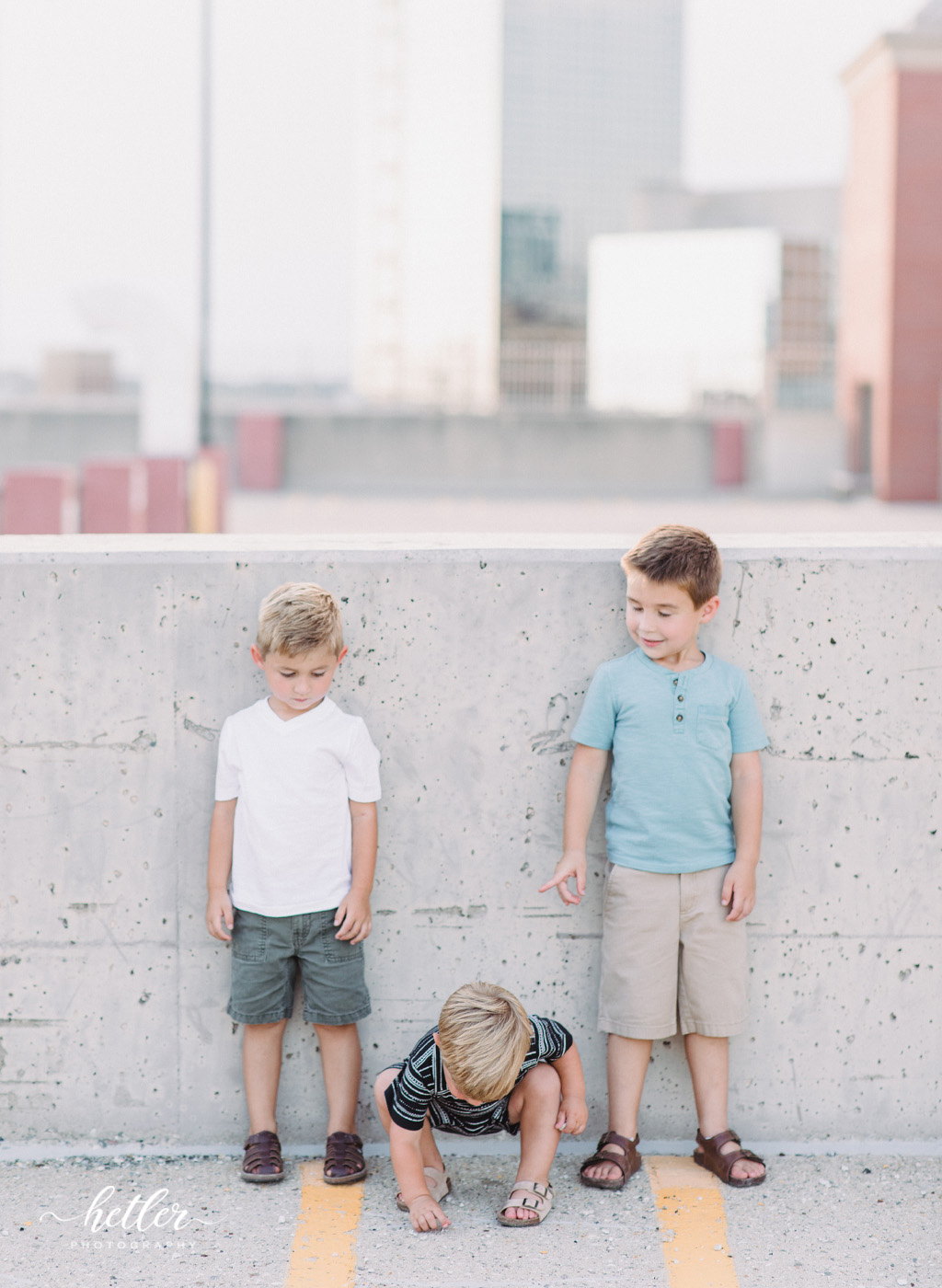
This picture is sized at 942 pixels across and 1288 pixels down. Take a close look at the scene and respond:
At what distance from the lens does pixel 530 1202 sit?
10.3 ft

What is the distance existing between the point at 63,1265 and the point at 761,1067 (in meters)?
1.76

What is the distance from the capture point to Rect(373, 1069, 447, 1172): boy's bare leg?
3.21 metres

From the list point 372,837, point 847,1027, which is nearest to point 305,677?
point 372,837

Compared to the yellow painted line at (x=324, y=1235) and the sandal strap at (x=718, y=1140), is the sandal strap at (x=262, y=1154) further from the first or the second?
the sandal strap at (x=718, y=1140)

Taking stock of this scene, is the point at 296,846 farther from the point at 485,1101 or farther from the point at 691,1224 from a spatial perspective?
the point at 691,1224

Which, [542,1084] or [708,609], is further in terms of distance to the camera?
[708,609]

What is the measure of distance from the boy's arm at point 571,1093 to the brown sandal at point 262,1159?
0.72m

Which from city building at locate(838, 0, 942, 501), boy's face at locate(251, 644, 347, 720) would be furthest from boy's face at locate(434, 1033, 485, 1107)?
city building at locate(838, 0, 942, 501)

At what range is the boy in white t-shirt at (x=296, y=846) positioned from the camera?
129 inches

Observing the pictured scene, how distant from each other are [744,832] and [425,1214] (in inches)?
45.6

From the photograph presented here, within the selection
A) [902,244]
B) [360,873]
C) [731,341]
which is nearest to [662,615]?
[360,873]

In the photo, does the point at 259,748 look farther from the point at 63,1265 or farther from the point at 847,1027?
the point at 847,1027

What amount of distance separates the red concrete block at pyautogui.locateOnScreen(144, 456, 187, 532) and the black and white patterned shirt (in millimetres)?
11801

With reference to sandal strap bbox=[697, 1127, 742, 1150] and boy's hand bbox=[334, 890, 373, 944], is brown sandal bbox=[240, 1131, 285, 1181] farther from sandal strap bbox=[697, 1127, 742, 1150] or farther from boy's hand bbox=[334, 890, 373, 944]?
sandal strap bbox=[697, 1127, 742, 1150]
